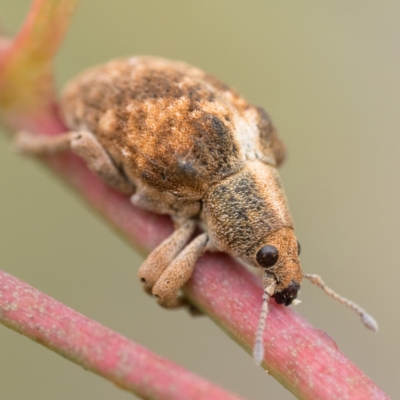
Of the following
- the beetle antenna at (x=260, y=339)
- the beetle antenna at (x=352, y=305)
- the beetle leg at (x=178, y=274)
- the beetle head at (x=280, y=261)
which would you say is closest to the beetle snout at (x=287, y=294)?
the beetle head at (x=280, y=261)

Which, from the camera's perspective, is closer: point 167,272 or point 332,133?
point 167,272

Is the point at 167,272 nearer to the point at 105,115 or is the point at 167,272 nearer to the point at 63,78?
the point at 105,115

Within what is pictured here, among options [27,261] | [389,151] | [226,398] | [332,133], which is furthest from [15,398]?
[389,151]

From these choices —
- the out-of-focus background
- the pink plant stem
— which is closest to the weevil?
the pink plant stem

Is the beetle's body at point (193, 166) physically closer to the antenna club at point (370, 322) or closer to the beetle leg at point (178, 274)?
the beetle leg at point (178, 274)

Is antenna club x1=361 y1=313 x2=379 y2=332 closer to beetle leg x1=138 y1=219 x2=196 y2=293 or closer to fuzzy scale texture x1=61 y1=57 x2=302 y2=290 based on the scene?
fuzzy scale texture x1=61 y1=57 x2=302 y2=290

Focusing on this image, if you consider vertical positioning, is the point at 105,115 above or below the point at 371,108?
below
